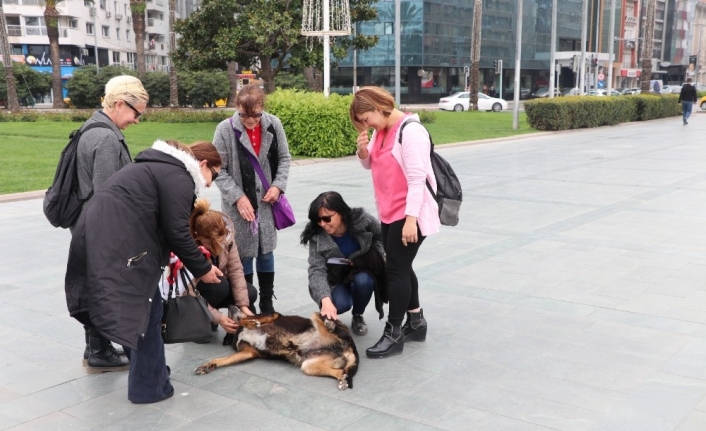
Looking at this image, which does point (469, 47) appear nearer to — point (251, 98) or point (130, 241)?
point (251, 98)

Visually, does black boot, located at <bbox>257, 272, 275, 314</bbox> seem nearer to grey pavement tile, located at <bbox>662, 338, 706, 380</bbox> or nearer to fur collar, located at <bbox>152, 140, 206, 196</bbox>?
fur collar, located at <bbox>152, 140, 206, 196</bbox>

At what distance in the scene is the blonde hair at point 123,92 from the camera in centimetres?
393

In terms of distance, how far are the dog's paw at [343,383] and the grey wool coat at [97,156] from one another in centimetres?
170

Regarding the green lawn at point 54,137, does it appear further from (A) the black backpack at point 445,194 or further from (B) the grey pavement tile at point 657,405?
(B) the grey pavement tile at point 657,405

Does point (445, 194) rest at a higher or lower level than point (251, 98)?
lower

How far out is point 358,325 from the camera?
486 cm

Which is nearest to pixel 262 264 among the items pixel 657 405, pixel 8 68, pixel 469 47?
pixel 657 405

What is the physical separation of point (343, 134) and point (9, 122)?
1616 cm

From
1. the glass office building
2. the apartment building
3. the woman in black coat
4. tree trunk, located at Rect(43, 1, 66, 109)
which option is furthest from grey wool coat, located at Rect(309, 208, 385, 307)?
the apartment building

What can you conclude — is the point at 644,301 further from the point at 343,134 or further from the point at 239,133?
the point at 343,134

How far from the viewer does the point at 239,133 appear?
15.9 feet

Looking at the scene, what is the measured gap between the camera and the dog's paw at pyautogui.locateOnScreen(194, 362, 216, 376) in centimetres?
414

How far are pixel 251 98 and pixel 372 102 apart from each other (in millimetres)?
908

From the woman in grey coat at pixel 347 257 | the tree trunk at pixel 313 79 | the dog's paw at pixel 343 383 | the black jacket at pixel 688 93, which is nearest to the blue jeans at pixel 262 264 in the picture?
the woman in grey coat at pixel 347 257
